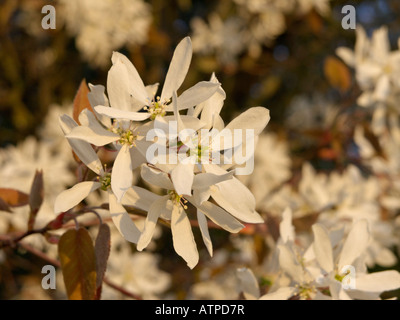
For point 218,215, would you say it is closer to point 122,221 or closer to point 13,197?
point 122,221

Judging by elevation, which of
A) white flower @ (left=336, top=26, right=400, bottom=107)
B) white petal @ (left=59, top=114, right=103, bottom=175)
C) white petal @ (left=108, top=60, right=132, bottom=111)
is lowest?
white petal @ (left=59, top=114, right=103, bottom=175)

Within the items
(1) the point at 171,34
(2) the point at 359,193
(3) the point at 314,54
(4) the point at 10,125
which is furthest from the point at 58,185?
(3) the point at 314,54

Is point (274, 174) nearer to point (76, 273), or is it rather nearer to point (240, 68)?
point (240, 68)

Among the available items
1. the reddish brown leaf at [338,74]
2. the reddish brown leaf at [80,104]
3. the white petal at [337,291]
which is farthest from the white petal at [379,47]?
the reddish brown leaf at [80,104]

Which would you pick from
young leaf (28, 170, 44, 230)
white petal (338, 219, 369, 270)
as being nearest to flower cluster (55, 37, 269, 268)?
young leaf (28, 170, 44, 230)

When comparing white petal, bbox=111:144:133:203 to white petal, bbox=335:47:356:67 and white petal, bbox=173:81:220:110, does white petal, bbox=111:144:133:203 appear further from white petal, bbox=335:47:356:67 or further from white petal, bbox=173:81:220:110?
white petal, bbox=335:47:356:67

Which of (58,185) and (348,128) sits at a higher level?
(348,128)
